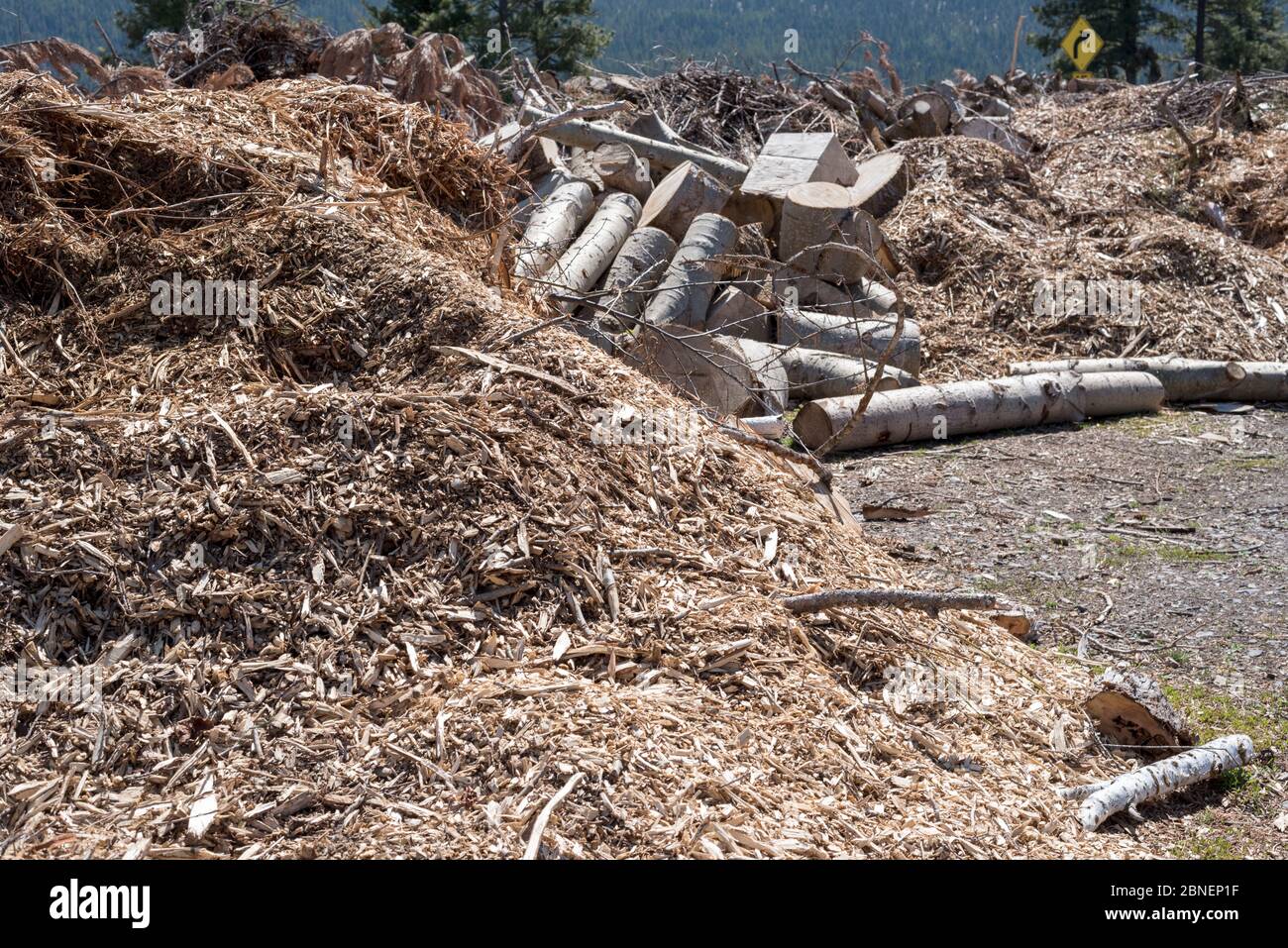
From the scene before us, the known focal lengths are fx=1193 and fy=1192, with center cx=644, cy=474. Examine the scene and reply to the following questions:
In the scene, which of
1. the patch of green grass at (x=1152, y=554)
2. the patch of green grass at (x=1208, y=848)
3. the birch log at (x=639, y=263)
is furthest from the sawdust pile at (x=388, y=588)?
the birch log at (x=639, y=263)

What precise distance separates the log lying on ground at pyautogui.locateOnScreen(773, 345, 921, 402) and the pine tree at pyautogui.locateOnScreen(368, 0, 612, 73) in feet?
45.1

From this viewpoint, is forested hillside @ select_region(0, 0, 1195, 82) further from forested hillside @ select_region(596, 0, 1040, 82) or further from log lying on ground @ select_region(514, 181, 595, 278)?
log lying on ground @ select_region(514, 181, 595, 278)

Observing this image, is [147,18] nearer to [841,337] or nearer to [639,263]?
[639,263]

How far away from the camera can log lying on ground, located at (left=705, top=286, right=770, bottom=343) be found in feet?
28.9

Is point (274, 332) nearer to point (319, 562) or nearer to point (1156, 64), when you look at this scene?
point (319, 562)

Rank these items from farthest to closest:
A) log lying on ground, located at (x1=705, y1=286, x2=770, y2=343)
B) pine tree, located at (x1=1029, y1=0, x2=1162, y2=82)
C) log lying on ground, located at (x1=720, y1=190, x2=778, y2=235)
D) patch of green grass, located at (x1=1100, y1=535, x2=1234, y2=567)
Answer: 1. pine tree, located at (x1=1029, y1=0, x2=1162, y2=82)
2. log lying on ground, located at (x1=720, y1=190, x2=778, y2=235)
3. log lying on ground, located at (x1=705, y1=286, x2=770, y2=343)
4. patch of green grass, located at (x1=1100, y1=535, x2=1234, y2=567)

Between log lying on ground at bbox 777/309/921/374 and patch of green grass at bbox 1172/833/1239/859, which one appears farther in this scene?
log lying on ground at bbox 777/309/921/374

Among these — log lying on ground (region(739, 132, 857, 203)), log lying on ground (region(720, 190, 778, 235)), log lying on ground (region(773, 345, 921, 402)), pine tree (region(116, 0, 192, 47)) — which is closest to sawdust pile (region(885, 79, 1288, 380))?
log lying on ground (region(739, 132, 857, 203))

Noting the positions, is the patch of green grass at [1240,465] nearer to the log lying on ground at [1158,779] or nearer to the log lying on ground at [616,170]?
the log lying on ground at [1158,779]

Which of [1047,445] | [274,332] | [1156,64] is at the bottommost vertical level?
[1047,445]

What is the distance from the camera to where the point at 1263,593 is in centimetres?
574

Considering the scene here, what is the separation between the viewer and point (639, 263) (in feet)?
28.9
